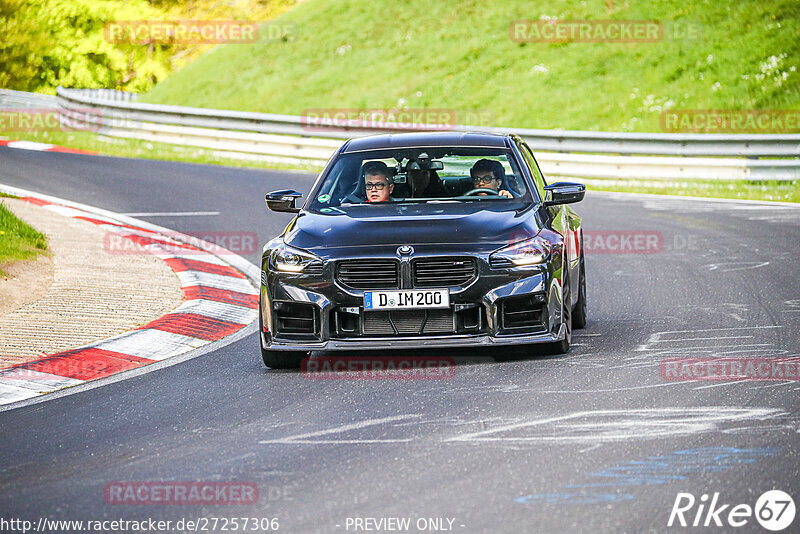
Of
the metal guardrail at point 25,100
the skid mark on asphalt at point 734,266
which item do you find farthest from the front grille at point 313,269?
the metal guardrail at point 25,100

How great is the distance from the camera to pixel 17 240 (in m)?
13.1

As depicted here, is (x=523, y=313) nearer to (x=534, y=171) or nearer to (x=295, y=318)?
(x=295, y=318)

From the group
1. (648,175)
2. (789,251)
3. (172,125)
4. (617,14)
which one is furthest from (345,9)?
(789,251)

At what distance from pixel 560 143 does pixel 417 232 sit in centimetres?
1550

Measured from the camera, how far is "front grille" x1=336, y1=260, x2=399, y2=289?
26.1ft

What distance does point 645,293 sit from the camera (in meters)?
11.4

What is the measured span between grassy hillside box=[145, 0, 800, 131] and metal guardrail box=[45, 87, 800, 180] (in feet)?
19.7

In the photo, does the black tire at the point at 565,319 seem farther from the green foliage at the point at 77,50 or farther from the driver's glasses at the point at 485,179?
the green foliage at the point at 77,50

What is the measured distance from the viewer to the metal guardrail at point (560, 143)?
68.0ft

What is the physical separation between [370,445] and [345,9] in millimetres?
39204

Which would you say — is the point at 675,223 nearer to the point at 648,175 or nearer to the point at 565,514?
the point at 648,175

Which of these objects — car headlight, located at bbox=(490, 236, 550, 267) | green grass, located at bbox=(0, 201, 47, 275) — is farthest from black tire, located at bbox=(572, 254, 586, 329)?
green grass, located at bbox=(0, 201, 47, 275)

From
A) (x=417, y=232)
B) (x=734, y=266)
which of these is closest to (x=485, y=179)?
(x=417, y=232)

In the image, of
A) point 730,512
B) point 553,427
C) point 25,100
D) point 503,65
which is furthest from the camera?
point 25,100
